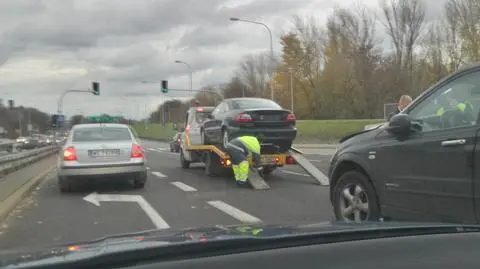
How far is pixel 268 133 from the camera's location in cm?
1338

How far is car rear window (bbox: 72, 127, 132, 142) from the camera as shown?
1243 centimetres

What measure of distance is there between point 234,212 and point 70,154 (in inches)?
176

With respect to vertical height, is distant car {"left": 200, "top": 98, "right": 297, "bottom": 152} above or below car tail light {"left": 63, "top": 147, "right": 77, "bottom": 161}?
above

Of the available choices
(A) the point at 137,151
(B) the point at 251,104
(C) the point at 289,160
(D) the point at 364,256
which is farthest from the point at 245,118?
(D) the point at 364,256

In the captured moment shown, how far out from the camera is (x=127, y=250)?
2.10 m

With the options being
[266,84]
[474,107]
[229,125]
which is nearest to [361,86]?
[266,84]

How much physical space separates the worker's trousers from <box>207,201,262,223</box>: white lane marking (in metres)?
2.28

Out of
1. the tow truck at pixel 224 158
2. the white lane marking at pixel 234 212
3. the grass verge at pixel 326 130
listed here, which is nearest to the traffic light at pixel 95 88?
the grass verge at pixel 326 130

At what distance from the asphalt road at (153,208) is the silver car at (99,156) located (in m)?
0.44

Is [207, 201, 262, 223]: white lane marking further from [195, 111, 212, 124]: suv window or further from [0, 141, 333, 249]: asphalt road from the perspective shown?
[195, 111, 212, 124]: suv window

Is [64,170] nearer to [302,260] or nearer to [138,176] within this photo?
[138,176]

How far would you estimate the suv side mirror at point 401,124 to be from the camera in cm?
558

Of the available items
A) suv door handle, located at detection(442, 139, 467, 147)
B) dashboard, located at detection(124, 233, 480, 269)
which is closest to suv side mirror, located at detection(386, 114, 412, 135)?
suv door handle, located at detection(442, 139, 467, 147)

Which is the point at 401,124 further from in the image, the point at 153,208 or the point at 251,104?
the point at 251,104
